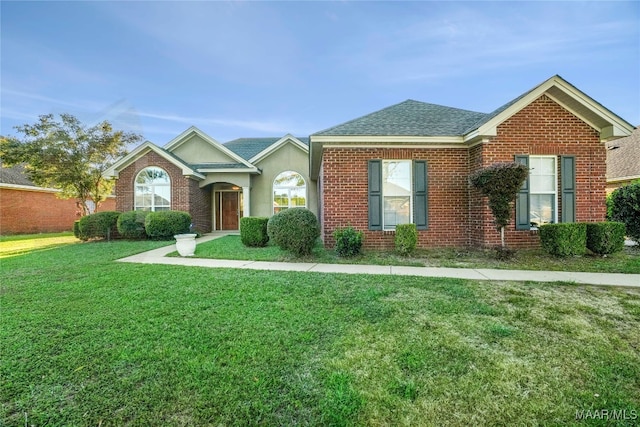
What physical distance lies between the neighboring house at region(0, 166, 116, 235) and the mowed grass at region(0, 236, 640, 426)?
1799 cm

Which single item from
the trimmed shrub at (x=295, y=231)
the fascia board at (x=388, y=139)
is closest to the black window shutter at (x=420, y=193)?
the fascia board at (x=388, y=139)

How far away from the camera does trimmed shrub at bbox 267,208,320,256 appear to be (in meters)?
7.43

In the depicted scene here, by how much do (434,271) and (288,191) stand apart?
10.3 meters

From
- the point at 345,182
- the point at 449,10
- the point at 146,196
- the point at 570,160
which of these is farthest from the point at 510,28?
the point at 146,196

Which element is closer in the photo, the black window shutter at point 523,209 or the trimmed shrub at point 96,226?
the black window shutter at point 523,209

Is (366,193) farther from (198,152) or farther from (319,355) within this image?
(198,152)

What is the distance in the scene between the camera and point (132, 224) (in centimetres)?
1189

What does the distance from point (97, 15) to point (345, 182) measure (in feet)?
23.3

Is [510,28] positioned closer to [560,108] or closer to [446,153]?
[560,108]

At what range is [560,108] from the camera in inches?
310

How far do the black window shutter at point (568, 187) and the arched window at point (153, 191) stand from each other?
583 inches

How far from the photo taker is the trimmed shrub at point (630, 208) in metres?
8.07

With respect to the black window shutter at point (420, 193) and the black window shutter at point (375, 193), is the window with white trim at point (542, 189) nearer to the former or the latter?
the black window shutter at point (420, 193)

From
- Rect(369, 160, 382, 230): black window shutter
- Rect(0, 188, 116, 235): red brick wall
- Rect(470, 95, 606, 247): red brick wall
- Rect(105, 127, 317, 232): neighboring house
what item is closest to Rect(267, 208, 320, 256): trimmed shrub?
Rect(369, 160, 382, 230): black window shutter
